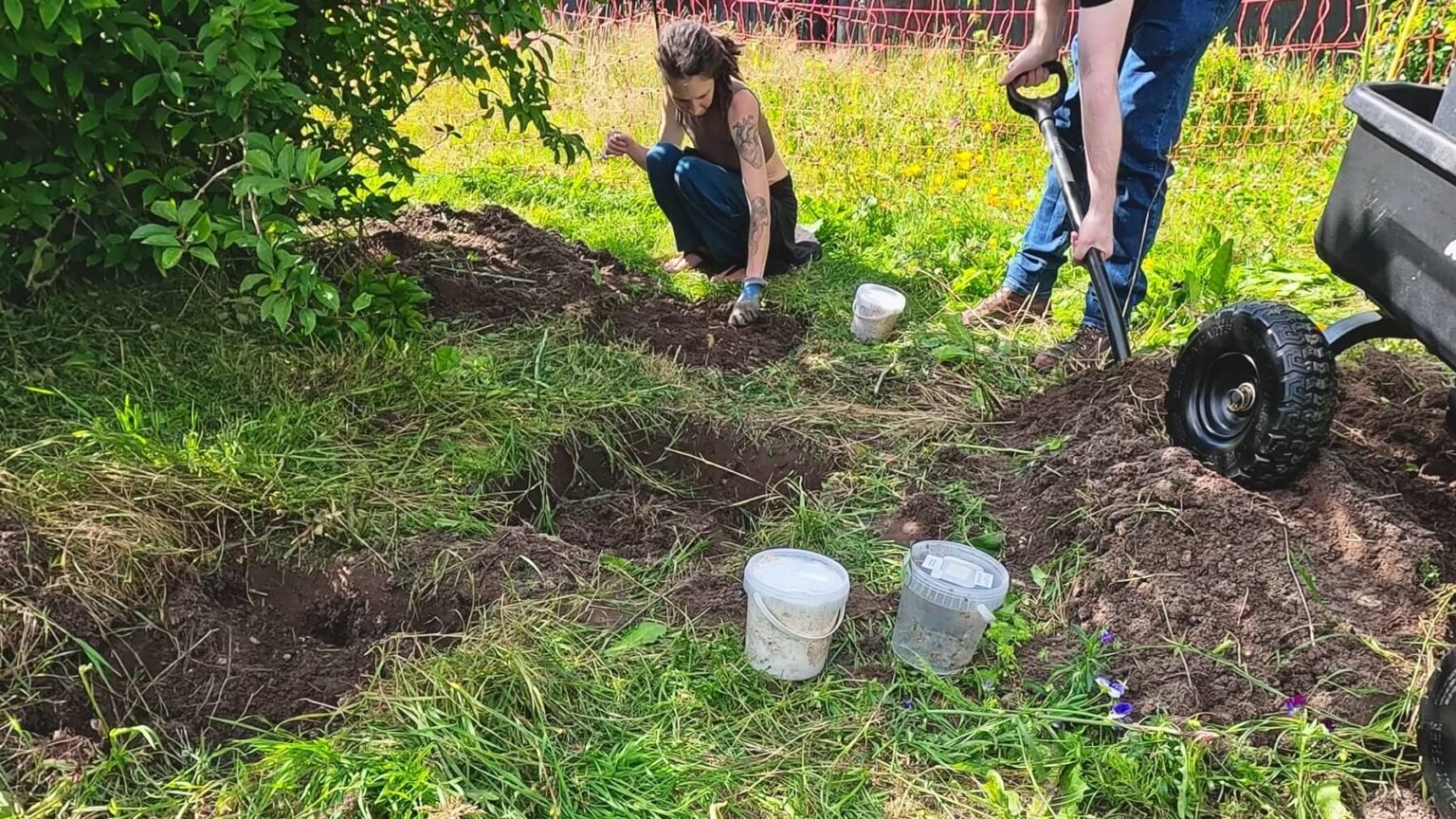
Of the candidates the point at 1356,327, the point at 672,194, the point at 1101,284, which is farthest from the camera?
the point at 672,194

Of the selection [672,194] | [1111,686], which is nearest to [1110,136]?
[1111,686]

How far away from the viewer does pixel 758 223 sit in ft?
13.2

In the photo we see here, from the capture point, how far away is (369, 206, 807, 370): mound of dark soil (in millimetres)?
3633

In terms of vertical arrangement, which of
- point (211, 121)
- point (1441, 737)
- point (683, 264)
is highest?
point (211, 121)

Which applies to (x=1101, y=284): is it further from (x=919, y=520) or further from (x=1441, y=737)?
(x=1441, y=737)

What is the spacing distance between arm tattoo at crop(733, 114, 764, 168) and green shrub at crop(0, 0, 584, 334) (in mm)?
929

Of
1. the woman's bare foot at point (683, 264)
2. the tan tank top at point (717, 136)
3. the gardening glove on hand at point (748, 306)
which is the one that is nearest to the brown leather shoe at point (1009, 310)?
the gardening glove on hand at point (748, 306)

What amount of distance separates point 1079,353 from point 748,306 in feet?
4.25

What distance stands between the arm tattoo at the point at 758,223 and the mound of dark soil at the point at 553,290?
0.30 m

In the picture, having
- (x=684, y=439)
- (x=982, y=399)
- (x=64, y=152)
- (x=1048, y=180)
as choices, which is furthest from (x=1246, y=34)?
(x=64, y=152)

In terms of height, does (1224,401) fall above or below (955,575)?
above

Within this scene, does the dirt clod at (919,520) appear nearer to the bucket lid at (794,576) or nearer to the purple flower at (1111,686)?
the bucket lid at (794,576)

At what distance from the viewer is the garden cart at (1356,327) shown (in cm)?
183

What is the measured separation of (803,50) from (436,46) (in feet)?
13.9
